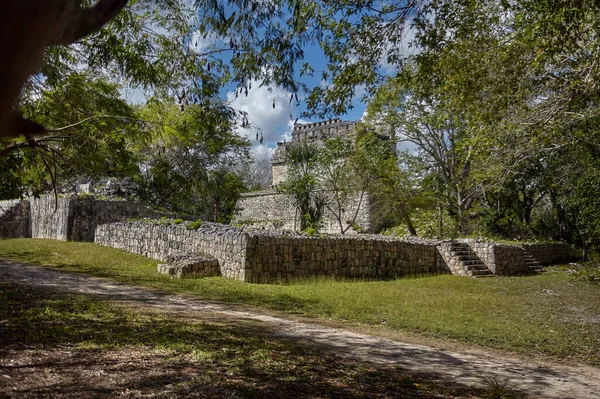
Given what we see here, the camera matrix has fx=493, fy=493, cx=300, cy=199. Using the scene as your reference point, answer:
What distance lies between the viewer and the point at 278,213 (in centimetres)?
2978

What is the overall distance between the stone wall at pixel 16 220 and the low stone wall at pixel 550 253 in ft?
65.5

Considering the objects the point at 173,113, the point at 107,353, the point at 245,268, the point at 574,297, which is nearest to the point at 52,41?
the point at 107,353

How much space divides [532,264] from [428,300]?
34.3 feet

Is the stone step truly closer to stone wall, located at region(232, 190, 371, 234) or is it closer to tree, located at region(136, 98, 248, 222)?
stone wall, located at region(232, 190, 371, 234)

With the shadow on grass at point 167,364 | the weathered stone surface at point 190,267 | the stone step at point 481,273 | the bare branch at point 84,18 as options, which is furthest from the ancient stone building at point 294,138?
the bare branch at point 84,18

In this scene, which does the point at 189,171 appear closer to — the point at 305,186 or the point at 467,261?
the point at 305,186

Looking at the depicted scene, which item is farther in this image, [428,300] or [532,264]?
[532,264]

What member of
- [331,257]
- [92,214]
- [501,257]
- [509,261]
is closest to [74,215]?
[92,214]

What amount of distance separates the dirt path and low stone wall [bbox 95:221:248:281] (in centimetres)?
314

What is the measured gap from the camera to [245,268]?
38.3ft

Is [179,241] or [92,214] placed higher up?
[92,214]

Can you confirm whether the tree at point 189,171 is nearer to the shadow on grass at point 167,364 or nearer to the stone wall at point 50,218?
the stone wall at point 50,218

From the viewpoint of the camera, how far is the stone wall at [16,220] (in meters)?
19.1

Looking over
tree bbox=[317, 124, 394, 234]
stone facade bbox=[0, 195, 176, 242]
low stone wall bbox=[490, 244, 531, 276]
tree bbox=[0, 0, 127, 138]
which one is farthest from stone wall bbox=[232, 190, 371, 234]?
tree bbox=[0, 0, 127, 138]
